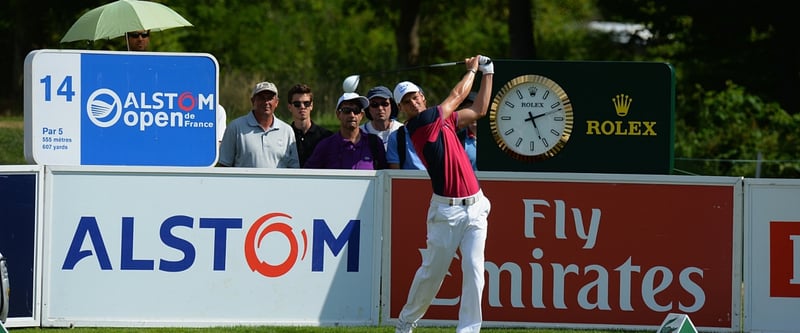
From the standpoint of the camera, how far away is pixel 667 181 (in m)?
9.87

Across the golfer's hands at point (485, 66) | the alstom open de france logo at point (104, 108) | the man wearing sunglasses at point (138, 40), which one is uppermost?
the man wearing sunglasses at point (138, 40)

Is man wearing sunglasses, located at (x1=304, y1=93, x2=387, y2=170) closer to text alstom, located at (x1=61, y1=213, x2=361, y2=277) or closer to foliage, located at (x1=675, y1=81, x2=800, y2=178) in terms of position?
text alstom, located at (x1=61, y1=213, x2=361, y2=277)

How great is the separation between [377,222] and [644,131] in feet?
6.86

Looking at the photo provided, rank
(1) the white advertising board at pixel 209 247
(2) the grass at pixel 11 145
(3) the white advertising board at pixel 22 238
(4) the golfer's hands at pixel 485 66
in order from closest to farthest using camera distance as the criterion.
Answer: (4) the golfer's hands at pixel 485 66 < (3) the white advertising board at pixel 22 238 < (1) the white advertising board at pixel 209 247 < (2) the grass at pixel 11 145

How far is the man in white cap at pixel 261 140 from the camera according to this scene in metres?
10.5

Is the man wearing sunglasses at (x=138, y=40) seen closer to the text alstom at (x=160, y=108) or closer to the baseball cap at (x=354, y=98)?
the text alstom at (x=160, y=108)

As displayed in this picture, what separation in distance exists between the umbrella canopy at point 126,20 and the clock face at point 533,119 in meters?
2.87

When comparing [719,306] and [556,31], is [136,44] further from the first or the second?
[556,31]

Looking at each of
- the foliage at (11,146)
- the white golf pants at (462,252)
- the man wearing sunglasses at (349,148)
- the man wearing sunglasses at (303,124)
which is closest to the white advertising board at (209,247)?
the man wearing sunglasses at (349,148)

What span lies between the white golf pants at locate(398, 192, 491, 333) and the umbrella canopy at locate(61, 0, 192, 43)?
126 inches

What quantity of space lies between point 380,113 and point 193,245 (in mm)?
1937

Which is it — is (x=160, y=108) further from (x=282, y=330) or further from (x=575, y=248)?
(x=575, y=248)

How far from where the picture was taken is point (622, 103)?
10.1m

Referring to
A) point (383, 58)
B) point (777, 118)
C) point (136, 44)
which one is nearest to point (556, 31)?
point (383, 58)
